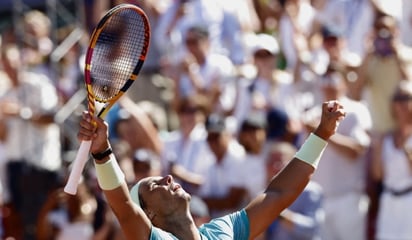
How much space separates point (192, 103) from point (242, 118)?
464mm

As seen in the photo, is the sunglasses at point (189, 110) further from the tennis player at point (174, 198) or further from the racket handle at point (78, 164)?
the racket handle at point (78, 164)

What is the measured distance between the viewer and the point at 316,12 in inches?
445

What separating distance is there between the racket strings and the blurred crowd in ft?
7.93

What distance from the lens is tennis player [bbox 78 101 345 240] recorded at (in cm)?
562

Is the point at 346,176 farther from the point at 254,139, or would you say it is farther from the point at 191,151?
the point at 191,151

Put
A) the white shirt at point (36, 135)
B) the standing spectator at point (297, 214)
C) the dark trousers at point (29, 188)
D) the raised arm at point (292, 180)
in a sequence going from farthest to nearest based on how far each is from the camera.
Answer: the white shirt at point (36, 135), the dark trousers at point (29, 188), the standing spectator at point (297, 214), the raised arm at point (292, 180)

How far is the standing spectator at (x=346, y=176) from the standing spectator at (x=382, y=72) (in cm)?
13

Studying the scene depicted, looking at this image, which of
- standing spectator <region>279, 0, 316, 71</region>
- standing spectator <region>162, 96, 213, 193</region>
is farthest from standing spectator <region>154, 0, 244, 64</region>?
standing spectator <region>162, 96, 213, 193</region>

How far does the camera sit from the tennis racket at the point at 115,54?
5.99 meters

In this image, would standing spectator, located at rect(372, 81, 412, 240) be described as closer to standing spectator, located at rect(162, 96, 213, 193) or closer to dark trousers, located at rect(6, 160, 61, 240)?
standing spectator, located at rect(162, 96, 213, 193)

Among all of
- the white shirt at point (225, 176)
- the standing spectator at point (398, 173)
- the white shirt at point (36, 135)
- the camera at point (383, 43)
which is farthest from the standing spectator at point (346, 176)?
the white shirt at point (36, 135)

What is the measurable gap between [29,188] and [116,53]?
17.7 feet

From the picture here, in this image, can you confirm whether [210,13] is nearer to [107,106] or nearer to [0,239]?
[0,239]

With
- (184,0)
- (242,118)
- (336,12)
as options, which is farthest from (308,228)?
(184,0)
